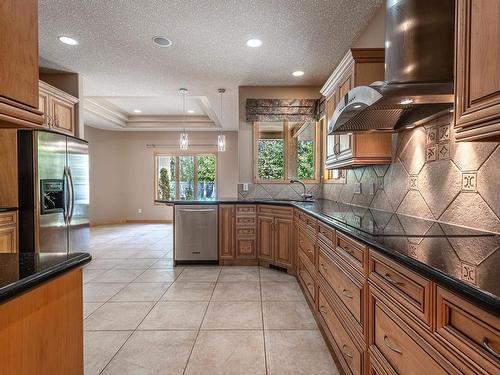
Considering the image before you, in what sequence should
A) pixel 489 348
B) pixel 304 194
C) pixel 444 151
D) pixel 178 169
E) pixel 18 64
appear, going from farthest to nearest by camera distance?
pixel 178 169, pixel 304 194, pixel 444 151, pixel 18 64, pixel 489 348

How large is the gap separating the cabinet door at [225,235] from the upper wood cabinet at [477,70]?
10.7ft

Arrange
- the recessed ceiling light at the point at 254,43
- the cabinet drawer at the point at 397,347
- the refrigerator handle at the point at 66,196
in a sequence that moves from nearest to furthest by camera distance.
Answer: the cabinet drawer at the point at 397,347, the recessed ceiling light at the point at 254,43, the refrigerator handle at the point at 66,196

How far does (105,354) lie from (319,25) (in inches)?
Answer: 132

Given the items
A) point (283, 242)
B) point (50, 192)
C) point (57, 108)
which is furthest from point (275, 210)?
point (57, 108)

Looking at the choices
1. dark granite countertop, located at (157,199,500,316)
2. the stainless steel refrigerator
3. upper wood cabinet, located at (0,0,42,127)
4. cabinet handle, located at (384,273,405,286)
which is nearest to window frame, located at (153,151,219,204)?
the stainless steel refrigerator

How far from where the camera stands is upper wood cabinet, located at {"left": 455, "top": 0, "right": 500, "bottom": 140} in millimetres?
921

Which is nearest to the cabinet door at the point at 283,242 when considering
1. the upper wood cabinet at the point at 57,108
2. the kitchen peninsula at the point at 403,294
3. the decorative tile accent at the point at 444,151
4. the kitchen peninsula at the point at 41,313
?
the kitchen peninsula at the point at 403,294

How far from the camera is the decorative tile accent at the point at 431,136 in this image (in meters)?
1.86

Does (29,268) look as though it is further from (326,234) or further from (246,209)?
(246,209)

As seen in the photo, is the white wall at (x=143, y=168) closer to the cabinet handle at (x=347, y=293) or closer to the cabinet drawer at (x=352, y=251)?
the cabinet drawer at (x=352, y=251)

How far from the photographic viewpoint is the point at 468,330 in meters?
0.73

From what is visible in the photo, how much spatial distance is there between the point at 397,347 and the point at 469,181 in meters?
1.01

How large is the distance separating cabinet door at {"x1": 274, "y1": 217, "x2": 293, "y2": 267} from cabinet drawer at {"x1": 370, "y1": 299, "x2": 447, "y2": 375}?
2.37 m

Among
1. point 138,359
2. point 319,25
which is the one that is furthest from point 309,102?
point 138,359
